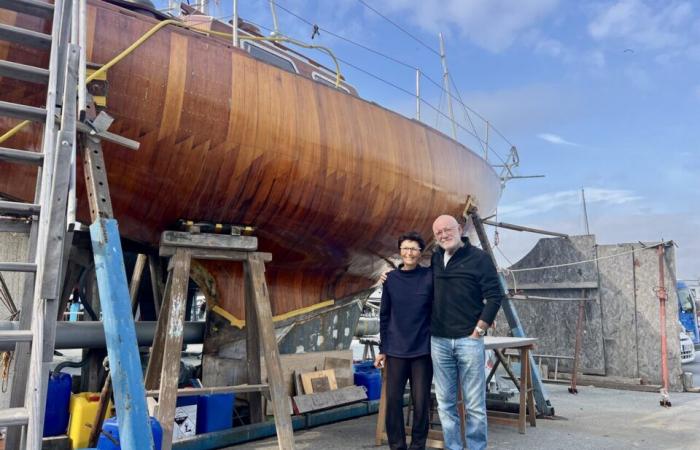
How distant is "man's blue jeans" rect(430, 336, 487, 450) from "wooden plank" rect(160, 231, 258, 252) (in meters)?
1.56

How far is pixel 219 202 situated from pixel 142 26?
1273 millimetres

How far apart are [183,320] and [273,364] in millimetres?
670

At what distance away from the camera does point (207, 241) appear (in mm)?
3957

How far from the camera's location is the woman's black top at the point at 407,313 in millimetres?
3545

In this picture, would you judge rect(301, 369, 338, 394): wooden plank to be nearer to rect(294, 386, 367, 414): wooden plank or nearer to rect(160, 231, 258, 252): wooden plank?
rect(294, 386, 367, 414): wooden plank

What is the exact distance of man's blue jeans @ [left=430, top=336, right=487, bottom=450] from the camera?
331cm

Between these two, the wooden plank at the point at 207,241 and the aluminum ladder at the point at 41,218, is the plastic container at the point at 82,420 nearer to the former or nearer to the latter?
the wooden plank at the point at 207,241

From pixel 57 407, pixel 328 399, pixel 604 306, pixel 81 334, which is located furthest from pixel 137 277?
pixel 604 306

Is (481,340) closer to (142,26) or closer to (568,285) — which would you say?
(142,26)

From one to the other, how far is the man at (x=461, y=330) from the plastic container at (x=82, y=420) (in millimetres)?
2459

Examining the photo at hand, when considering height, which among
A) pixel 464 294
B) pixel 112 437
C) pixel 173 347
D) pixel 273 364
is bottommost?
pixel 112 437

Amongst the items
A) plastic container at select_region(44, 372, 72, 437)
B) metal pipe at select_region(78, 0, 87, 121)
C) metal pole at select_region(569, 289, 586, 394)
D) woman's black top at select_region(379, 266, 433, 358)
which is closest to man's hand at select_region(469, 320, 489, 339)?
woman's black top at select_region(379, 266, 433, 358)

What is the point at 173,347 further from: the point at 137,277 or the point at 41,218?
the point at 137,277

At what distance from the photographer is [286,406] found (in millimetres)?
3568
